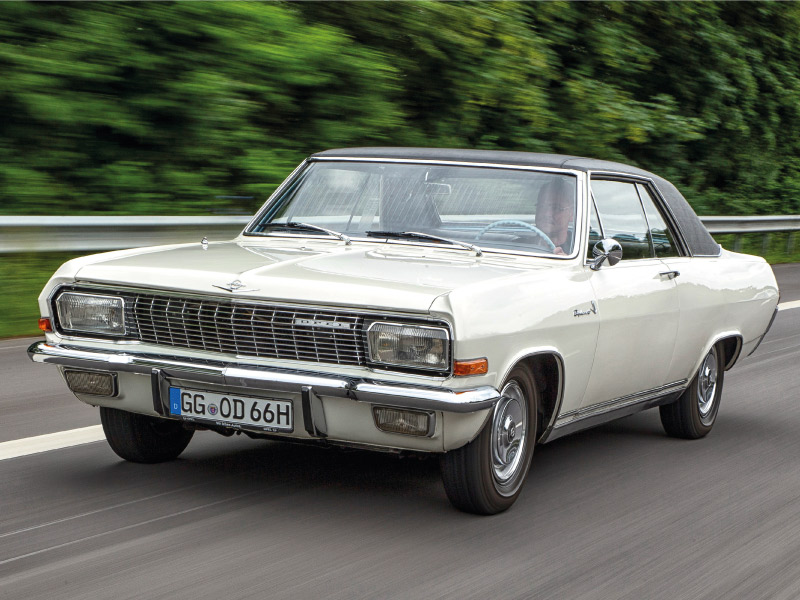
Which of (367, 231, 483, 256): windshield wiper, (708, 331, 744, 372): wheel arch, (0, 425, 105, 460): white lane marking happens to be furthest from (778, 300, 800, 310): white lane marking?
(0, 425, 105, 460): white lane marking

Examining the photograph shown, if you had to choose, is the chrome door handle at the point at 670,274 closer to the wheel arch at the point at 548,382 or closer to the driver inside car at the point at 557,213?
→ the driver inside car at the point at 557,213

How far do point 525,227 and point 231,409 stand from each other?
1.77 meters

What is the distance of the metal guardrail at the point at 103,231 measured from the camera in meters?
9.60

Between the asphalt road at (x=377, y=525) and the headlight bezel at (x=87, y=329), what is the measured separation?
67 centimetres

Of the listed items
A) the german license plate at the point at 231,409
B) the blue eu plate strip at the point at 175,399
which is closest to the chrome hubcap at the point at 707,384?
the german license plate at the point at 231,409

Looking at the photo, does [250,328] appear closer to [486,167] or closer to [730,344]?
[486,167]

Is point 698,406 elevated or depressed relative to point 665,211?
depressed

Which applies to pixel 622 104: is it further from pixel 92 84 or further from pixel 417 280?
pixel 417 280

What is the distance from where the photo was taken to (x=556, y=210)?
547 cm

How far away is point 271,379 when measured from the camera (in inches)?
171

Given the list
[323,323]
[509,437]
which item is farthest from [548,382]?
[323,323]

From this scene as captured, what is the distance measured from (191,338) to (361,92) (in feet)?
33.7

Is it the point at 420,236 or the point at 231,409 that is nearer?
the point at 231,409

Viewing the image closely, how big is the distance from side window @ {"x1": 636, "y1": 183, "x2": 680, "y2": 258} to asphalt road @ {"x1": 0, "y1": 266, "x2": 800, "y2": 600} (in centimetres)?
111
